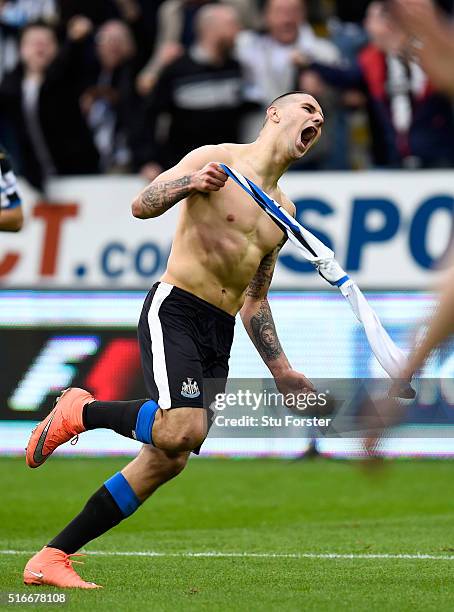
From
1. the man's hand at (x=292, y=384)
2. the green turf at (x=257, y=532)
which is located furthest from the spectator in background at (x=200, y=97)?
the man's hand at (x=292, y=384)

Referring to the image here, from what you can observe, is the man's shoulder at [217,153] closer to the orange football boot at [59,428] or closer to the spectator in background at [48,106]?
the orange football boot at [59,428]

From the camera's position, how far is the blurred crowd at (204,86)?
47.2ft

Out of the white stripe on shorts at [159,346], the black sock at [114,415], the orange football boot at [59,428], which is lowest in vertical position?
the orange football boot at [59,428]

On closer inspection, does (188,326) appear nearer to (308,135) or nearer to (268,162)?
(268,162)

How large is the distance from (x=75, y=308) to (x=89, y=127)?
310 centimetres

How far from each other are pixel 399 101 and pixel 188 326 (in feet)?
24.6

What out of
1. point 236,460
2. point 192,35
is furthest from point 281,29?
point 236,460

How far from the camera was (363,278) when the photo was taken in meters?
14.3

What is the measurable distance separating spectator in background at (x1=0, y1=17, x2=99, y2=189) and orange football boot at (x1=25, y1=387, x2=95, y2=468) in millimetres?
7729

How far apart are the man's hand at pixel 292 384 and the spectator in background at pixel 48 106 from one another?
25.7ft

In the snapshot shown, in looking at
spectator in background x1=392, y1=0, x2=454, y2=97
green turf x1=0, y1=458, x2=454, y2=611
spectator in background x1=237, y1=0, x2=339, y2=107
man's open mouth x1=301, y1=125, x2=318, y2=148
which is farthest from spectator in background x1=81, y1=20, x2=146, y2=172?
spectator in background x1=392, y1=0, x2=454, y2=97

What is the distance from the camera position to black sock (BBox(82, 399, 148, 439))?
7.28m

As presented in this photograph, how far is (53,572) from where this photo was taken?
24.3 feet

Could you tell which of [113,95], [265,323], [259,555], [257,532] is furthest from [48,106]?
[265,323]
